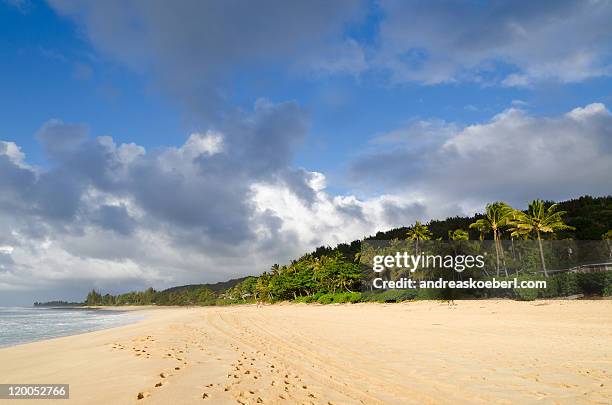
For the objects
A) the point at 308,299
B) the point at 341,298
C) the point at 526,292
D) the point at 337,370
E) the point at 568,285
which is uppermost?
the point at 568,285

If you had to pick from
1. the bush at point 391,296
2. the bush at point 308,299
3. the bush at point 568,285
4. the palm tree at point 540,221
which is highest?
the palm tree at point 540,221

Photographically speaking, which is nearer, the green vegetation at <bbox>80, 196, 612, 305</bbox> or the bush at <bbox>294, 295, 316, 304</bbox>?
the green vegetation at <bbox>80, 196, 612, 305</bbox>

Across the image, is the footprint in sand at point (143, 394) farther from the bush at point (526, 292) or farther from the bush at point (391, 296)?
the bush at point (391, 296)

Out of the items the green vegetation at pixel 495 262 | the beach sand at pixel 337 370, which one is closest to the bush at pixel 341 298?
the green vegetation at pixel 495 262

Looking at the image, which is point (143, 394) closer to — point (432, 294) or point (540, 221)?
point (432, 294)

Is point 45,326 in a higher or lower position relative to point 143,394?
lower

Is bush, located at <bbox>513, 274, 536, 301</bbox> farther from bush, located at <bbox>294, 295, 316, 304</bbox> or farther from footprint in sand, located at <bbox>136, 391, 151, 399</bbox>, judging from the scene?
bush, located at <bbox>294, 295, 316, 304</bbox>

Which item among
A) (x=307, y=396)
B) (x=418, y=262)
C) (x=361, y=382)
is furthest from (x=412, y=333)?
(x=418, y=262)

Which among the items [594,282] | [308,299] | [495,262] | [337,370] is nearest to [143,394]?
[337,370]

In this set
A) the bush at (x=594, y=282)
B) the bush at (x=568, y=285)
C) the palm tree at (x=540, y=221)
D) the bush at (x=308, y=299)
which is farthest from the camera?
the bush at (x=308, y=299)

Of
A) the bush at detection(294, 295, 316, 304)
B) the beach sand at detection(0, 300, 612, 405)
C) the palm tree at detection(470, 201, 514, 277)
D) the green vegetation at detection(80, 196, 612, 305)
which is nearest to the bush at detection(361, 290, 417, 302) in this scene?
the green vegetation at detection(80, 196, 612, 305)

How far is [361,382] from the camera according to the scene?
9.23 metres

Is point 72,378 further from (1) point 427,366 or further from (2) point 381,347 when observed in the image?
(2) point 381,347

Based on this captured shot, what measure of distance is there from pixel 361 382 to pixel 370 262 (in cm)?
7271
